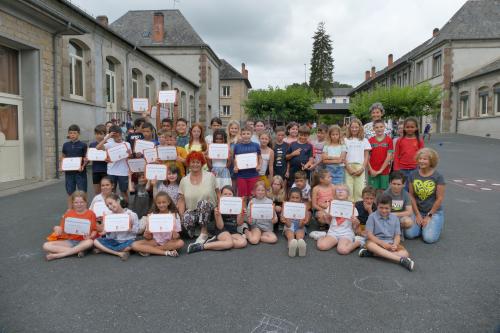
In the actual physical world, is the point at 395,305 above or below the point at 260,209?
below

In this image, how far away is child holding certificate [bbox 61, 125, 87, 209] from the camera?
7293 mm

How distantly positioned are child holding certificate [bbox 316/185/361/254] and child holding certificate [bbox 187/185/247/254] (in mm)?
1167

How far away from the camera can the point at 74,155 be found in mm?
7312

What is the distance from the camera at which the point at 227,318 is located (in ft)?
11.6

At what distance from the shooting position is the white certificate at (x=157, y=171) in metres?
6.40

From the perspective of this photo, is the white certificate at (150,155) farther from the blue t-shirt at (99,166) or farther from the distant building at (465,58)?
the distant building at (465,58)

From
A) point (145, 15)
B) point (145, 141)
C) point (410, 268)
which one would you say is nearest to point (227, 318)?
point (410, 268)

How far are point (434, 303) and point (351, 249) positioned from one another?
167cm

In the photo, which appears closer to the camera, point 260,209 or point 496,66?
point 260,209

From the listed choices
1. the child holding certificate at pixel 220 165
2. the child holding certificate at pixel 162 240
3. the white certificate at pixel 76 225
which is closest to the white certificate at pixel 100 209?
the white certificate at pixel 76 225

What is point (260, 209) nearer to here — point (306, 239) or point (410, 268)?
point (306, 239)

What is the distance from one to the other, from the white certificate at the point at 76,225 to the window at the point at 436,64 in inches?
1562

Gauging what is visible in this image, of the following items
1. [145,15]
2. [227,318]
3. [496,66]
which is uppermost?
[145,15]

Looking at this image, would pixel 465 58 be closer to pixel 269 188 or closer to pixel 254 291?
pixel 269 188
